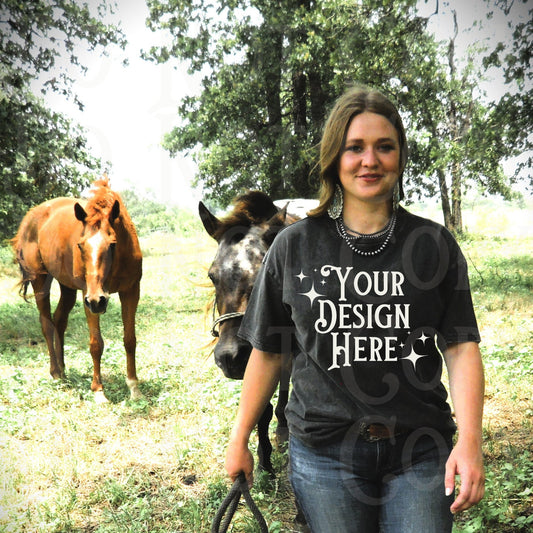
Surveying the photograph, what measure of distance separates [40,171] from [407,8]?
22.8ft

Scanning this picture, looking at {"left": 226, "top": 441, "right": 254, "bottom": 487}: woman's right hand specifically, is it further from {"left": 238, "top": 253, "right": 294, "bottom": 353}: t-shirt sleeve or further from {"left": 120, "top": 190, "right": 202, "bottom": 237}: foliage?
{"left": 120, "top": 190, "right": 202, "bottom": 237}: foliage

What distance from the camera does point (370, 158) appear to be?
145 centimetres

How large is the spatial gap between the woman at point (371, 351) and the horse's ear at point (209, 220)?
1.63 metres

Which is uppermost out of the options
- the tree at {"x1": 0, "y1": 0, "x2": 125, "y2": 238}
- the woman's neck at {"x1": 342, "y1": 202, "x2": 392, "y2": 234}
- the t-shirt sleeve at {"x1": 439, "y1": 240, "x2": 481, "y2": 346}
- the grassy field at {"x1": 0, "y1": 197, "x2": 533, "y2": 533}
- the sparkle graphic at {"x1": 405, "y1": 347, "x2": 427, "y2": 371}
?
the tree at {"x1": 0, "y1": 0, "x2": 125, "y2": 238}

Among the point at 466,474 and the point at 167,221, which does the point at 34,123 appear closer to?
the point at 466,474

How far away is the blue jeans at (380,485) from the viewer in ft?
4.37

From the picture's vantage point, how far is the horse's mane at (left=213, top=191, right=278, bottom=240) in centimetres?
317

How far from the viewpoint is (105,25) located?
9.62m

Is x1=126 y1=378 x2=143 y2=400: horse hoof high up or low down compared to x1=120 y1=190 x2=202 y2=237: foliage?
down

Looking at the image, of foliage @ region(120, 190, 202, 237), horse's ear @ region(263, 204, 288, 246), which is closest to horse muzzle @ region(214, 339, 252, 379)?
horse's ear @ region(263, 204, 288, 246)

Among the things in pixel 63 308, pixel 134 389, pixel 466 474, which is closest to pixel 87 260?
pixel 134 389

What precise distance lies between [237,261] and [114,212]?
8.16 feet

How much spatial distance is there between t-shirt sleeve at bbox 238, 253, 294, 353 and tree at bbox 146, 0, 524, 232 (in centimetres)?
732

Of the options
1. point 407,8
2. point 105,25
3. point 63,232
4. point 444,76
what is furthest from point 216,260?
point 444,76
